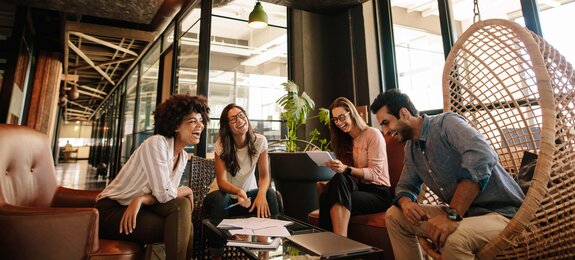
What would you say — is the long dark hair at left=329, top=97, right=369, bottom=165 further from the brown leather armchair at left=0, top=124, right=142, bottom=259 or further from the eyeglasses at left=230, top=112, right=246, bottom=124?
the brown leather armchair at left=0, top=124, right=142, bottom=259

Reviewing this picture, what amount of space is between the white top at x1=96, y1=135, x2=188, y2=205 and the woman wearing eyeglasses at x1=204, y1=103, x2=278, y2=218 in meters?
0.43

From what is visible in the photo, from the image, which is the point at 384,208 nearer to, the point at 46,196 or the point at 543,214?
the point at 543,214

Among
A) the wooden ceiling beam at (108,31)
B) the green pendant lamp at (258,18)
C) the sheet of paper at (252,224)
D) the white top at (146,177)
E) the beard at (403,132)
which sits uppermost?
the wooden ceiling beam at (108,31)

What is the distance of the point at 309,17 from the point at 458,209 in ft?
11.2

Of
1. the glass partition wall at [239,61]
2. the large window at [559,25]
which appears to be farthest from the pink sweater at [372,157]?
the glass partition wall at [239,61]

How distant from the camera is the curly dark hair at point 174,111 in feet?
5.43

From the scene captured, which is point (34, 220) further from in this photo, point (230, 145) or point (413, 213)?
point (413, 213)

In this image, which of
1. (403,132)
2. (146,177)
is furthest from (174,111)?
(403,132)

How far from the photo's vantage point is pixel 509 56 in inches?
60.9

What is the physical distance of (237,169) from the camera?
210cm

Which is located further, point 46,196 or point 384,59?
point 384,59

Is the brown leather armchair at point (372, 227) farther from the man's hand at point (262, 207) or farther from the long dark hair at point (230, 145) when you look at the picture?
the long dark hair at point (230, 145)

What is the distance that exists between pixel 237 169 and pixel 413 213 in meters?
1.20

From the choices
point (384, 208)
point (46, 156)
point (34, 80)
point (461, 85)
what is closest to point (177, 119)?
point (46, 156)
